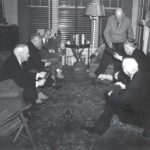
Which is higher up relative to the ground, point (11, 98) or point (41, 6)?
point (41, 6)

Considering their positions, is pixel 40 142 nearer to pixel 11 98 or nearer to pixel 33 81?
pixel 11 98

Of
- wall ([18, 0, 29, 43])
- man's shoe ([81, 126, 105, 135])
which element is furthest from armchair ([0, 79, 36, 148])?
wall ([18, 0, 29, 43])

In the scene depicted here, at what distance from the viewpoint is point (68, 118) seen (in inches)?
191

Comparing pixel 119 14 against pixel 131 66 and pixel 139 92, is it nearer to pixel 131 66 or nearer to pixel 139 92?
pixel 131 66

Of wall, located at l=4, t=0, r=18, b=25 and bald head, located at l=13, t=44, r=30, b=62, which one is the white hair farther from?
wall, located at l=4, t=0, r=18, b=25

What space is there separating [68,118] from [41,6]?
4200 mm

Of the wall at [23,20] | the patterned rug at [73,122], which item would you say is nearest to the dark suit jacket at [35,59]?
the patterned rug at [73,122]

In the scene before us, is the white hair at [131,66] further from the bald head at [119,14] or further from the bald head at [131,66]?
the bald head at [119,14]

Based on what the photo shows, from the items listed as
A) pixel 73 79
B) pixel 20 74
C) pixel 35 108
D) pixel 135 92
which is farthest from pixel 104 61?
pixel 135 92

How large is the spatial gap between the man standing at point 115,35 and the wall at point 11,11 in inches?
108

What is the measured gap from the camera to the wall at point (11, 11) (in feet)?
26.1

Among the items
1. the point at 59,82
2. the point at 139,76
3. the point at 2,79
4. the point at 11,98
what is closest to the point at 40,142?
the point at 11,98

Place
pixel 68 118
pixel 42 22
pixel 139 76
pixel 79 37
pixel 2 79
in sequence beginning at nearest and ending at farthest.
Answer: pixel 139 76
pixel 2 79
pixel 68 118
pixel 79 37
pixel 42 22

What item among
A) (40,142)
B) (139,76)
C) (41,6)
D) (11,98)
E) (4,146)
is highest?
(41,6)
